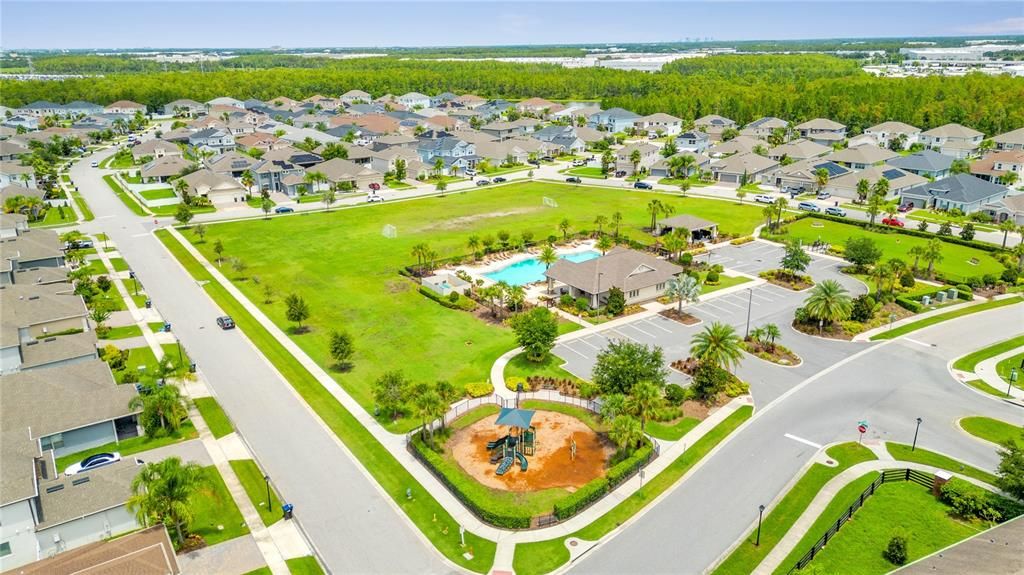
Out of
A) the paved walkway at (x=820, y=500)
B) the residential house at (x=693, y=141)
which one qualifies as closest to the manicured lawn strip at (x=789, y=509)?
the paved walkway at (x=820, y=500)

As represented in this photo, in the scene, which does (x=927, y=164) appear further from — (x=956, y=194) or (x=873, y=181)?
(x=956, y=194)


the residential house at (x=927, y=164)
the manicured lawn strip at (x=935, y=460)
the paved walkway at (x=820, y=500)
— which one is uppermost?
the residential house at (x=927, y=164)

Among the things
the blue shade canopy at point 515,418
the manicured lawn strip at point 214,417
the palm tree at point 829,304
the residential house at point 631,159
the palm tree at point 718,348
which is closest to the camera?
the blue shade canopy at point 515,418

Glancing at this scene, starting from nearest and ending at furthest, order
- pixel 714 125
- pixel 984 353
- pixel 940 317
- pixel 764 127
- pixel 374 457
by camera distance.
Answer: pixel 374 457
pixel 984 353
pixel 940 317
pixel 764 127
pixel 714 125

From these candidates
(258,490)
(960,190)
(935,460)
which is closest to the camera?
(258,490)

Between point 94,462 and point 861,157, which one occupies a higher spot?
point 861,157

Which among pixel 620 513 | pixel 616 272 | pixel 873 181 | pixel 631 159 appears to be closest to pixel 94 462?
pixel 620 513

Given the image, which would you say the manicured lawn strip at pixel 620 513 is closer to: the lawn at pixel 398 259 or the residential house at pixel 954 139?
the lawn at pixel 398 259
